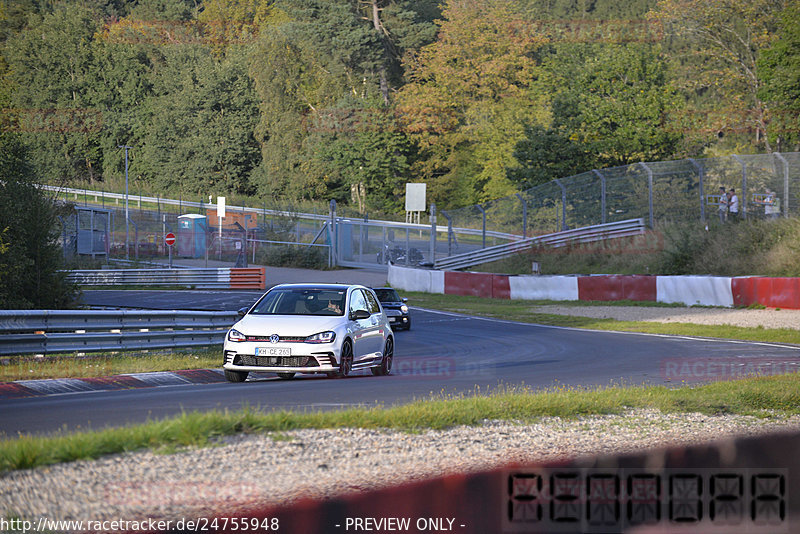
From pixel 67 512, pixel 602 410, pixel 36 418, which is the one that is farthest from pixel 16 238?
pixel 67 512

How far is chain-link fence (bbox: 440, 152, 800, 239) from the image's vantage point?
33.7m

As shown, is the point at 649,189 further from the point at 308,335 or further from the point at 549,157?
the point at 308,335

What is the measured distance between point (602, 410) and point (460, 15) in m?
66.9

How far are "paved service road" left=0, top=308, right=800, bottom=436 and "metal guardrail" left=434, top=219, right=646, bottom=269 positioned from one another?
1240cm

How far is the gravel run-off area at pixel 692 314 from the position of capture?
83.3 ft

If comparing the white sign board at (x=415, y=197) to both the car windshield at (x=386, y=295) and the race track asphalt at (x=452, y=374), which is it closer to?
the race track asphalt at (x=452, y=374)

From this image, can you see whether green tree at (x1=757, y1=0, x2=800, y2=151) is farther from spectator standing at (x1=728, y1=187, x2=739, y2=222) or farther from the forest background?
spectator standing at (x1=728, y1=187, x2=739, y2=222)

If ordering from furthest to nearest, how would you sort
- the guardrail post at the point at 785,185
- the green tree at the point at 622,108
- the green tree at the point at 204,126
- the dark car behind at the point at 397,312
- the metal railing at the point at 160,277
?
the green tree at the point at 204,126 < the green tree at the point at 622,108 < the metal railing at the point at 160,277 < the guardrail post at the point at 785,185 < the dark car behind at the point at 397,312

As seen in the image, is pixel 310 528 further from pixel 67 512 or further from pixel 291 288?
pixel 291 288

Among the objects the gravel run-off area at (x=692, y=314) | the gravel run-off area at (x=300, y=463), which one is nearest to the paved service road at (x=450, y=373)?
the gravel run-off area at (x=300, y=463)

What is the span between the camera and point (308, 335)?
46.0ft

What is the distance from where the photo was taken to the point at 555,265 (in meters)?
40.3

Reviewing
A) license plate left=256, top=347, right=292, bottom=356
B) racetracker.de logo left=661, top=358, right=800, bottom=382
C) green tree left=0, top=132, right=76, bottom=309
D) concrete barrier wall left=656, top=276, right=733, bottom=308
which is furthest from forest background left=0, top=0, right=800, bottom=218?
license plate left=256, top=347, right=292, bottom=356

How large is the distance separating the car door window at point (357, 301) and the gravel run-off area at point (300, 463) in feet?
18.4
